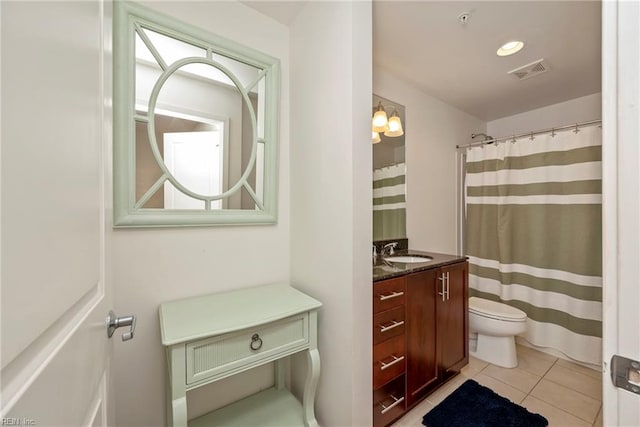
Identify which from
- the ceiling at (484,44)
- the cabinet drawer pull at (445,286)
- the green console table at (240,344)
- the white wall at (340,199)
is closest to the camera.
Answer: the green console table at (240,344)

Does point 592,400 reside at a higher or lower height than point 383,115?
lower

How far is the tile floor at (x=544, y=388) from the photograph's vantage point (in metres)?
1.57

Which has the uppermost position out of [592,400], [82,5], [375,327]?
[82,5]

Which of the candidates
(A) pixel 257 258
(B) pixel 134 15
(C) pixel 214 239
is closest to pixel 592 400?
(A) pixel 257 258

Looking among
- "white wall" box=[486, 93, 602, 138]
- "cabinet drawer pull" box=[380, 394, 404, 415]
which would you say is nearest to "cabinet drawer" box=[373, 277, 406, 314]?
"cabinet drawer pull" box=[380, 394, 404, 415]

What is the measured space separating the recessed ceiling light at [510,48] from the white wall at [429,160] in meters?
0.69

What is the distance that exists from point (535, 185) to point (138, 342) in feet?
10.4

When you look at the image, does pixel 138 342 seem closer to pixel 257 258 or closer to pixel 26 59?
pixel 257 258

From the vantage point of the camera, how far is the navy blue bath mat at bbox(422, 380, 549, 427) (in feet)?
4.94

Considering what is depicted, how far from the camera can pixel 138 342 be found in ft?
3.89

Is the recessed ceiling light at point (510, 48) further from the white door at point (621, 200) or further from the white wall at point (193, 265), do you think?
the white door at point (621, 200)

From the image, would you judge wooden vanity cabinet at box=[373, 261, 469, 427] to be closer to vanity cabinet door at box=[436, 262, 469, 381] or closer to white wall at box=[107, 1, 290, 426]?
vanity cabinet door at box=[436, 262, 469, 381]

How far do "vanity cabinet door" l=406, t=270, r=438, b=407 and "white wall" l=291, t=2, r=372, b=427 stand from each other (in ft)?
1.34

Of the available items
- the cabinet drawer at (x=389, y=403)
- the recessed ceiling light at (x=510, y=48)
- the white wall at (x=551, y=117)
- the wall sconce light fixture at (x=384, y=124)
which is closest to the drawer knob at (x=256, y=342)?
the cabinet drawer at (x=389, y=403)
